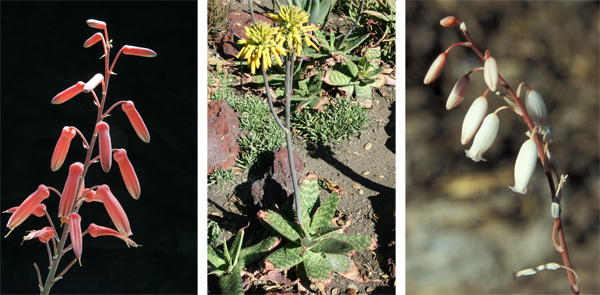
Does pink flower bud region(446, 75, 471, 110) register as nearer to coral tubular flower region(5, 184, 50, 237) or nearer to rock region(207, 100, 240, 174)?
rock region(207, 100, 240, 174)

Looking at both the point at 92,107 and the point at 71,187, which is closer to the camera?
the point at 71,187

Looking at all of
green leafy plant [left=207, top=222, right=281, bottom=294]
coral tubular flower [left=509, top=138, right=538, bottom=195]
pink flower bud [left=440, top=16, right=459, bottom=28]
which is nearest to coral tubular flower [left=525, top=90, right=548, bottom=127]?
coral tubular flower [left=509, top=138, right=538, bottom=195]

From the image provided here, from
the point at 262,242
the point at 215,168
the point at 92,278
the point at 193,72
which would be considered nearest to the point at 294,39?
the point at 193,72

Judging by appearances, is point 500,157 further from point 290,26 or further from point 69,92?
point 69,92

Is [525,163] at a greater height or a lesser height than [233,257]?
greater

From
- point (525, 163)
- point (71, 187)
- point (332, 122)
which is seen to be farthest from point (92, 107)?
point (525, 163)
